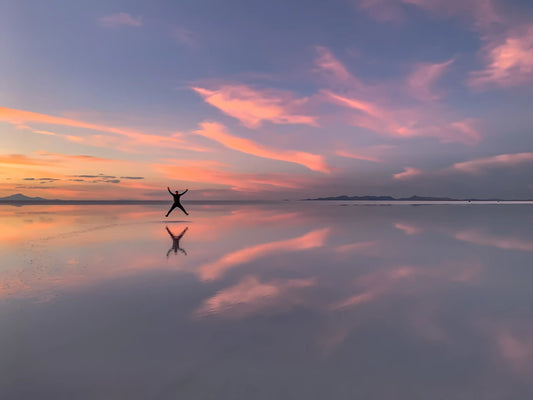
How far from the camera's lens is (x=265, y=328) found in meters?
5.11

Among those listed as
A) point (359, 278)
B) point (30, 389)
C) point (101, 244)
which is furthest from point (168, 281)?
point (101, 244)

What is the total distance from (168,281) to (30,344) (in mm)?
3427

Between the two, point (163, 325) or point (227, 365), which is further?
point (163, 325)

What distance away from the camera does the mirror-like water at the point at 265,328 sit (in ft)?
12.0

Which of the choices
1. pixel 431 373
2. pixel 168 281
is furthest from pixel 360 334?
pixel 168 281

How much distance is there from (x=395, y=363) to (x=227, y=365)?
2193mm

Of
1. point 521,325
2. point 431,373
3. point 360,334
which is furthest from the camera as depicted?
point 521,325

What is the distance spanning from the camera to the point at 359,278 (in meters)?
8.13

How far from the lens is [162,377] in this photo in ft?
12.3

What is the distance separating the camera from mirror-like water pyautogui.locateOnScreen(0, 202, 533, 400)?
367cm

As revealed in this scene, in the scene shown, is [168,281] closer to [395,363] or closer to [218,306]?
[218,306]

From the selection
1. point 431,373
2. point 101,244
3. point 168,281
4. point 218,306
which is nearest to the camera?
point 431,373

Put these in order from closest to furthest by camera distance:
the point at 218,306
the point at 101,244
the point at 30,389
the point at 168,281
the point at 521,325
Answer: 1. the point at 30,389
2. the point at 521,325
3. the point at 218,306
4. the point at 168,281
5. the point at 101,244

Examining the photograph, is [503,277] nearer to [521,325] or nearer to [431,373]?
[521,325]
